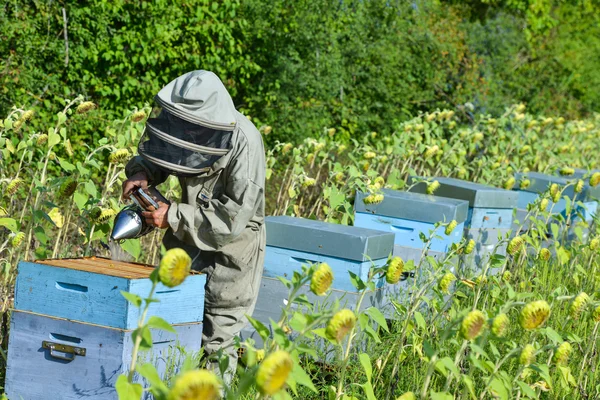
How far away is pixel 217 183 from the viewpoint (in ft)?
11.7

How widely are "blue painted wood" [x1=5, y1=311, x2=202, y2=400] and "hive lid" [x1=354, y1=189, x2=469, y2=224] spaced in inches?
86.0

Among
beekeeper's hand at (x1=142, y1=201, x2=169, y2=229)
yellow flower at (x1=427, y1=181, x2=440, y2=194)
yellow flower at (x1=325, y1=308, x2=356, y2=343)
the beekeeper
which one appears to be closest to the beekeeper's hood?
the beekeeper

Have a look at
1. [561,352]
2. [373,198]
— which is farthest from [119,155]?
[561,352]

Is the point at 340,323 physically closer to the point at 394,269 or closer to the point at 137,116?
the point at 394,269

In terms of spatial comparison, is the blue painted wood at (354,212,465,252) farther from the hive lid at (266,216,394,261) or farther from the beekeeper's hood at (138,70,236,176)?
the beekeeper's hood at (138,70,236,176)

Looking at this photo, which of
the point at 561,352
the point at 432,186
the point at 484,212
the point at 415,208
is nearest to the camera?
the point at 561,352

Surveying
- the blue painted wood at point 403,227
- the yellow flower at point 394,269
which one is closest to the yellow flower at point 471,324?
the yellow flower at point 394,269

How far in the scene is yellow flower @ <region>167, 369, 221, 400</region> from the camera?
1658mm

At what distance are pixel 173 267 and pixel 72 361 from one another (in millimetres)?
1210

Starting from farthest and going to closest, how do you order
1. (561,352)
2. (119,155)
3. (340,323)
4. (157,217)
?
(119,155) < (157,217) < (561,352) < (340,323)

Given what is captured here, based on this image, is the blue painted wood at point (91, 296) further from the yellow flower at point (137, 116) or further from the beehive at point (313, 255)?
the yellow flower at point (137, 116)

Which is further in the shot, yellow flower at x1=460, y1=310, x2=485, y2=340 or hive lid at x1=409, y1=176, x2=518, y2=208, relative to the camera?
hive lid at x1=409, y1=176, x2=518, y2=208

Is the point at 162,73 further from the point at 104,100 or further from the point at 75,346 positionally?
the point at 75,346

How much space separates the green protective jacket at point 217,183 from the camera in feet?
10.6
